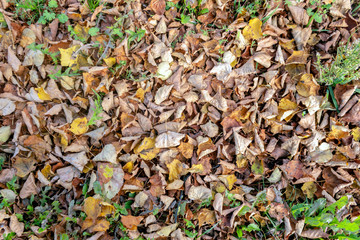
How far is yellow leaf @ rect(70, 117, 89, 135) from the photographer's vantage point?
185 cm

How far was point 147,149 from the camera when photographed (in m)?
1.85

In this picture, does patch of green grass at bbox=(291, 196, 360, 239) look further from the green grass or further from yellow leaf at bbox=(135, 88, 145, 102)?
the green grass

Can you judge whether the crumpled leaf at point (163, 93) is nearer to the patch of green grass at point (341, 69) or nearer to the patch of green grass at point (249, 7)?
the patch of green grass at point (249, 7)

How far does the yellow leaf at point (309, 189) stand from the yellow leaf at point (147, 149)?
110cm

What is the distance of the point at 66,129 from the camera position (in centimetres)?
186

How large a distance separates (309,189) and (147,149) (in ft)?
3.98

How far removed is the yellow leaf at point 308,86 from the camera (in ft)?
6.54

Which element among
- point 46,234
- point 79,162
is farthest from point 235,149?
point 46,234

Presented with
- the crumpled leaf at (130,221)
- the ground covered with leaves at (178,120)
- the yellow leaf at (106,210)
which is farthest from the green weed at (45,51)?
the crumpled leaf at (130,221)

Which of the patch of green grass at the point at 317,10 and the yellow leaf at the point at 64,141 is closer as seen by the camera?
the yellow leaf at the point at 64,141

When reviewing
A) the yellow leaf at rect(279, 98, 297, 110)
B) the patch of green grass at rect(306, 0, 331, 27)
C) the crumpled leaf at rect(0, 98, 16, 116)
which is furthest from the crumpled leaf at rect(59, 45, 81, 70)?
the patch of green grass at rect(306, 0, 331, 27)

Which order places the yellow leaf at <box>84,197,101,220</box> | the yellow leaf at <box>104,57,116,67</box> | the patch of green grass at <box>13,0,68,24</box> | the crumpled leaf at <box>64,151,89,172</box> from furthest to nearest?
the patch of green grass at <box>13,0,68,24</box>, the yellow leaf at <box>104,57,116,67</box>, the crumpled leaf at <box>64,151,89,172</box>, the yellow leaf at <box>84,197,101,220</box>

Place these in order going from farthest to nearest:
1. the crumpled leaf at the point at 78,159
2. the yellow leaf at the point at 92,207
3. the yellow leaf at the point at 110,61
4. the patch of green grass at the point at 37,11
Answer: the patch of green grass at the point at 37,11
the yellow leaf at the point at 110,61
the crumpled leaf at the point at 78,159
the yellow leaf at the point at 92,207

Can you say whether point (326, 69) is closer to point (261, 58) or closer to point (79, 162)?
point (261, 58)
